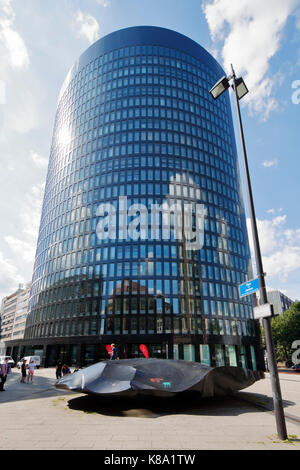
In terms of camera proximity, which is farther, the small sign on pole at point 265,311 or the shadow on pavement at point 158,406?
the shadow on pavement at point 158,406

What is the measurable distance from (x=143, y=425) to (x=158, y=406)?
154 inches

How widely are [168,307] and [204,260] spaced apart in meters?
12.1

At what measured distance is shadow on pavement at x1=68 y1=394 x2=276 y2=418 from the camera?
423 inches

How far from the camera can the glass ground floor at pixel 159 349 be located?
1804 inches

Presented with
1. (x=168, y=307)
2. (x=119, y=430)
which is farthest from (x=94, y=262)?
(x=119, y=430)

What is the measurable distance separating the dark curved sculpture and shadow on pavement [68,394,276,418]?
0.58 m

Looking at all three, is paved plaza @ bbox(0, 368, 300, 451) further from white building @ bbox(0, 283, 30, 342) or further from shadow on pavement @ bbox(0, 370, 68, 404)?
white building @ bbox(0, 283, 30, 342)

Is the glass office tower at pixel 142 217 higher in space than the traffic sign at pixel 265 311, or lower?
higher

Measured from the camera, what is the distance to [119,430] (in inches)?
314

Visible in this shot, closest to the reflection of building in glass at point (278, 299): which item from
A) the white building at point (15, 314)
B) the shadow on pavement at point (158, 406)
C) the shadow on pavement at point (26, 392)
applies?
the white building at point (15, 314)

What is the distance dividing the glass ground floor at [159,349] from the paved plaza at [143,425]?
33.7 m

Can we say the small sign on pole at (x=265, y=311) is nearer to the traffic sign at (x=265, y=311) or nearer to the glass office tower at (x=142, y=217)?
the traffic sign at (x=265, y=311)

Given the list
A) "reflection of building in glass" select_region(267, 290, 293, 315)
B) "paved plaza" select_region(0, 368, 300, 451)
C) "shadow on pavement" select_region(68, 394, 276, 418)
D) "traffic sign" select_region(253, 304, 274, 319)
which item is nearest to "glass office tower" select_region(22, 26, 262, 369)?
"shadow on pavement" select_region(68, 394, 276, 418)

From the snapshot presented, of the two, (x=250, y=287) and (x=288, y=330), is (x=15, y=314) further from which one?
(x=250, y=287)
